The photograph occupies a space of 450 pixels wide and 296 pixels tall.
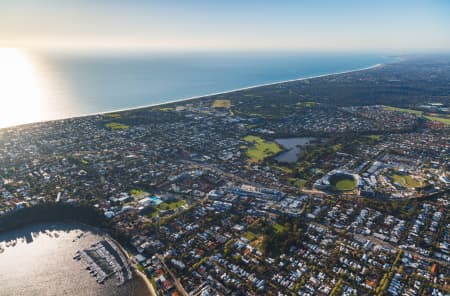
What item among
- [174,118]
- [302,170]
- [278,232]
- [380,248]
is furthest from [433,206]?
[174,118]

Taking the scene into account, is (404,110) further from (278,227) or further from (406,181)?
(278,227)

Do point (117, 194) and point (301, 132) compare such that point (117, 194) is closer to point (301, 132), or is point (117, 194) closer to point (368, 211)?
point (368, 211)

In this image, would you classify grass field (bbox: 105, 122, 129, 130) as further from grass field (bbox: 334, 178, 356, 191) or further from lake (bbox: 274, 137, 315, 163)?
grass field (bbox: 334, 178, 356, 191)

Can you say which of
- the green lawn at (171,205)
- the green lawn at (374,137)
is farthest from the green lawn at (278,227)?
the green lawn at (374,137)

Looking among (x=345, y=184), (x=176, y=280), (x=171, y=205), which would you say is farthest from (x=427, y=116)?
(x=176, y=280)

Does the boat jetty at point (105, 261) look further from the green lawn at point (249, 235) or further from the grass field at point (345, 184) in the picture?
the grass field at point (345, 184)
